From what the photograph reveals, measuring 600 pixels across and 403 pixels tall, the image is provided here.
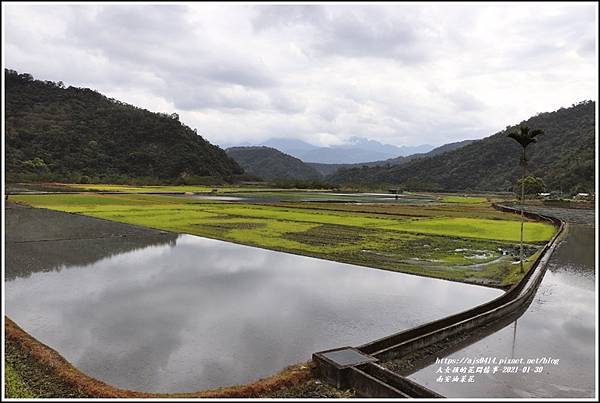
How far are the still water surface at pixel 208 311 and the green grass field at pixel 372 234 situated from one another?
6.86 ft

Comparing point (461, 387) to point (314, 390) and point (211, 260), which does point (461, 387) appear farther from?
point (211, 260)

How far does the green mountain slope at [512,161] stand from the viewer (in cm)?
8319

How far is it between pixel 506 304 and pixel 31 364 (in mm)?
11291

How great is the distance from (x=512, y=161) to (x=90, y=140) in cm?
10526

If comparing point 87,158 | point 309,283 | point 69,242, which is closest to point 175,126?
point 87,158

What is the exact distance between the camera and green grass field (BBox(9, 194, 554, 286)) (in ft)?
56.9

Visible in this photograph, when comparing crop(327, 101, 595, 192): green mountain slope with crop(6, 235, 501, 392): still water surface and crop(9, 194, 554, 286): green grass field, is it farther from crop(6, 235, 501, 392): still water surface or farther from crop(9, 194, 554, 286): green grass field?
crop(6, 235, 501, 392): still water surface

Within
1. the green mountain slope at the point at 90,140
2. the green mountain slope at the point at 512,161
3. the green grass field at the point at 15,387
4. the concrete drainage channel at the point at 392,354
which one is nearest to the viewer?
the green grass field at the point at 15,387

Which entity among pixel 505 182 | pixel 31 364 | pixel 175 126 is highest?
pixel 175 126

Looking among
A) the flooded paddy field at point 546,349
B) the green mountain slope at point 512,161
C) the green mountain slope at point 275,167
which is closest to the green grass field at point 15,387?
the flooded paddy field at point 546,349

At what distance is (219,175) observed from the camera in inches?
4240

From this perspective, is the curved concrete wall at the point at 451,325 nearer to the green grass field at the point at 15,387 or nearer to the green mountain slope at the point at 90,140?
the green grass field at the point at 15,387

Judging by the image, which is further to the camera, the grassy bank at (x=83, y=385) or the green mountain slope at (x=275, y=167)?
the green mountain slope at (x=275, y=167)

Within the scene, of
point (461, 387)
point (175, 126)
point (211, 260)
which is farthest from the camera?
point (175, 126)
